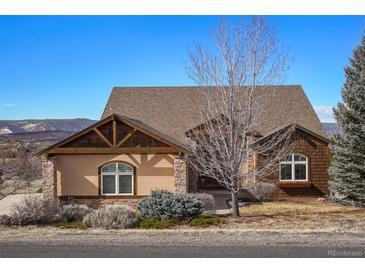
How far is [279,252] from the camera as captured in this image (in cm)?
1000

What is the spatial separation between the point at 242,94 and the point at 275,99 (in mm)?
12073

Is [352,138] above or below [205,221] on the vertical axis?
above

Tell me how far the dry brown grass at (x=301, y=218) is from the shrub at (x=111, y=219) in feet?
10.8

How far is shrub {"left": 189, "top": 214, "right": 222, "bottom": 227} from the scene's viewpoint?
14413 millimetres

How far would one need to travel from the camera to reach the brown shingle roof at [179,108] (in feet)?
82.1

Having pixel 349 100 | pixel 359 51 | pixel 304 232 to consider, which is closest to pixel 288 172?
pixel 349 100

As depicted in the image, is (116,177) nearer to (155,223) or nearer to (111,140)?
(111,140)

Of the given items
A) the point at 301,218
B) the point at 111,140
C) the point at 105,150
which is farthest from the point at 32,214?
the point at 301,218

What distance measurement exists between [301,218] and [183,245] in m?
6.43

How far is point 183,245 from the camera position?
1083 cm

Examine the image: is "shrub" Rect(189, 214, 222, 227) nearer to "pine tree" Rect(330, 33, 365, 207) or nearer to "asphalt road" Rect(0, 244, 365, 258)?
"asphalt road" Rect(0, 244, 365, 258)

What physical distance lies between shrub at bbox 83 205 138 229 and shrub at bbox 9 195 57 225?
1.63 m
